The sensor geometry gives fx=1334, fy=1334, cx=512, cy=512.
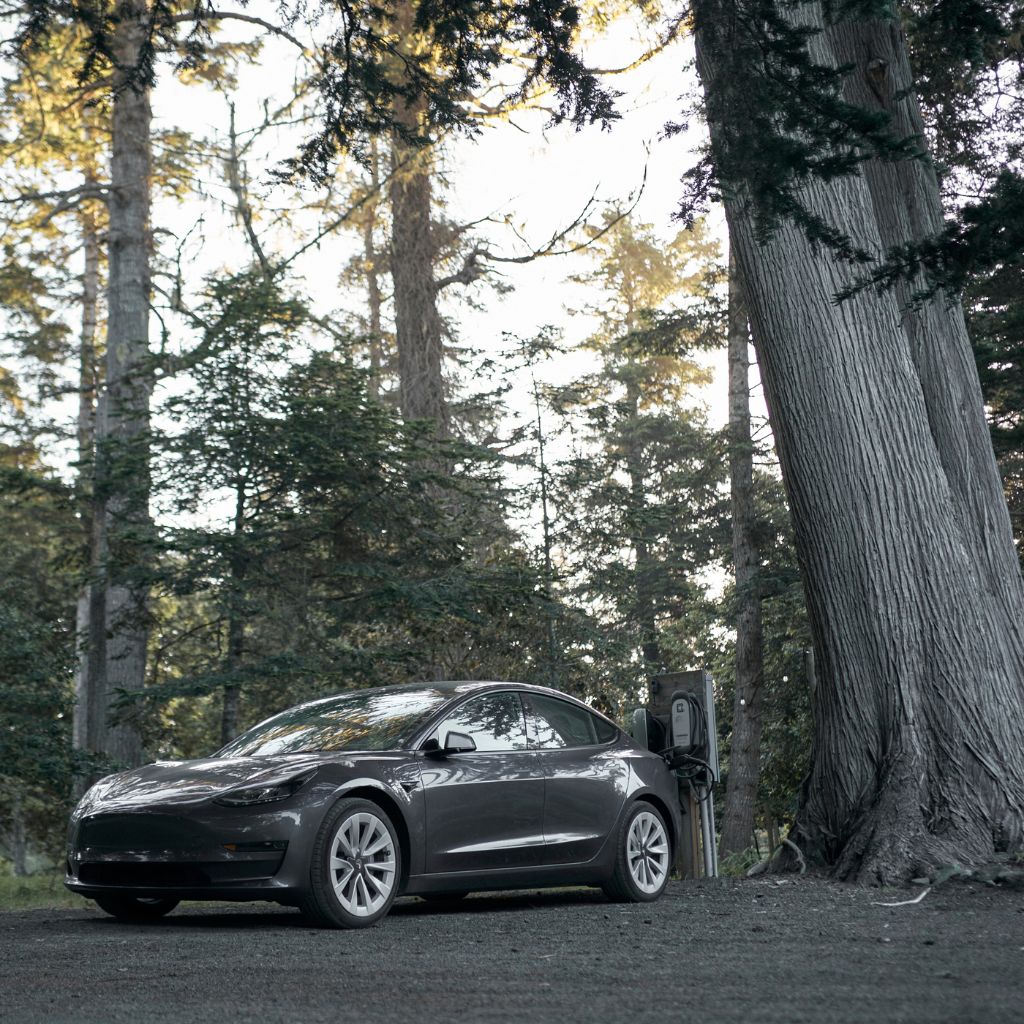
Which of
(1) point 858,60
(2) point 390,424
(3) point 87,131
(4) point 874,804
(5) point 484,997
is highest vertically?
(3) point 87,131

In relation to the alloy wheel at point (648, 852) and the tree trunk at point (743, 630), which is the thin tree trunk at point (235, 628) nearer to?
the alloy wheel at point (648, 852)

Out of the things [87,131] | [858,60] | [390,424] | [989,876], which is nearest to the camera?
[989,876]

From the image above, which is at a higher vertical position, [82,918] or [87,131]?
[87,131]

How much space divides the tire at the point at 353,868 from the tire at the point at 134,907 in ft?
4.78

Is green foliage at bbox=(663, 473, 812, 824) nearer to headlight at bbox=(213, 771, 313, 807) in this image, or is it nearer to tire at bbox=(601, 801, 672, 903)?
tire at bbox=(601, 801, 672, 903)

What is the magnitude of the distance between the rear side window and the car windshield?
79 centimetres

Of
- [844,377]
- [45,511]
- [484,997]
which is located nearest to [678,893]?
[844,377]

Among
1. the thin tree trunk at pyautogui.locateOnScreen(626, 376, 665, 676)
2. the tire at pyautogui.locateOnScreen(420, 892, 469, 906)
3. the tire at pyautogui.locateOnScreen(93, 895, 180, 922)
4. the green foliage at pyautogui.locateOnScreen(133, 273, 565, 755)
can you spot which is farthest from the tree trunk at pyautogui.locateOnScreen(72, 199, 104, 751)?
the thin tree trunk at pyautogui.locateOnScreen(626, 376, 665, 676)

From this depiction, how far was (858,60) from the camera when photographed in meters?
13.1

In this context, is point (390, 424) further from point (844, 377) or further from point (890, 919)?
point (890, 919)

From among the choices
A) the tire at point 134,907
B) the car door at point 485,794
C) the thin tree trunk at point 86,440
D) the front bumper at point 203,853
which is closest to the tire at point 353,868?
the front bumper at point 203,853

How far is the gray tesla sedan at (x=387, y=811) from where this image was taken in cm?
777

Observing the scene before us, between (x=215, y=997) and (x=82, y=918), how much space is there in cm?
430

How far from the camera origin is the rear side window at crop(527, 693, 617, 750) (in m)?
9.69
